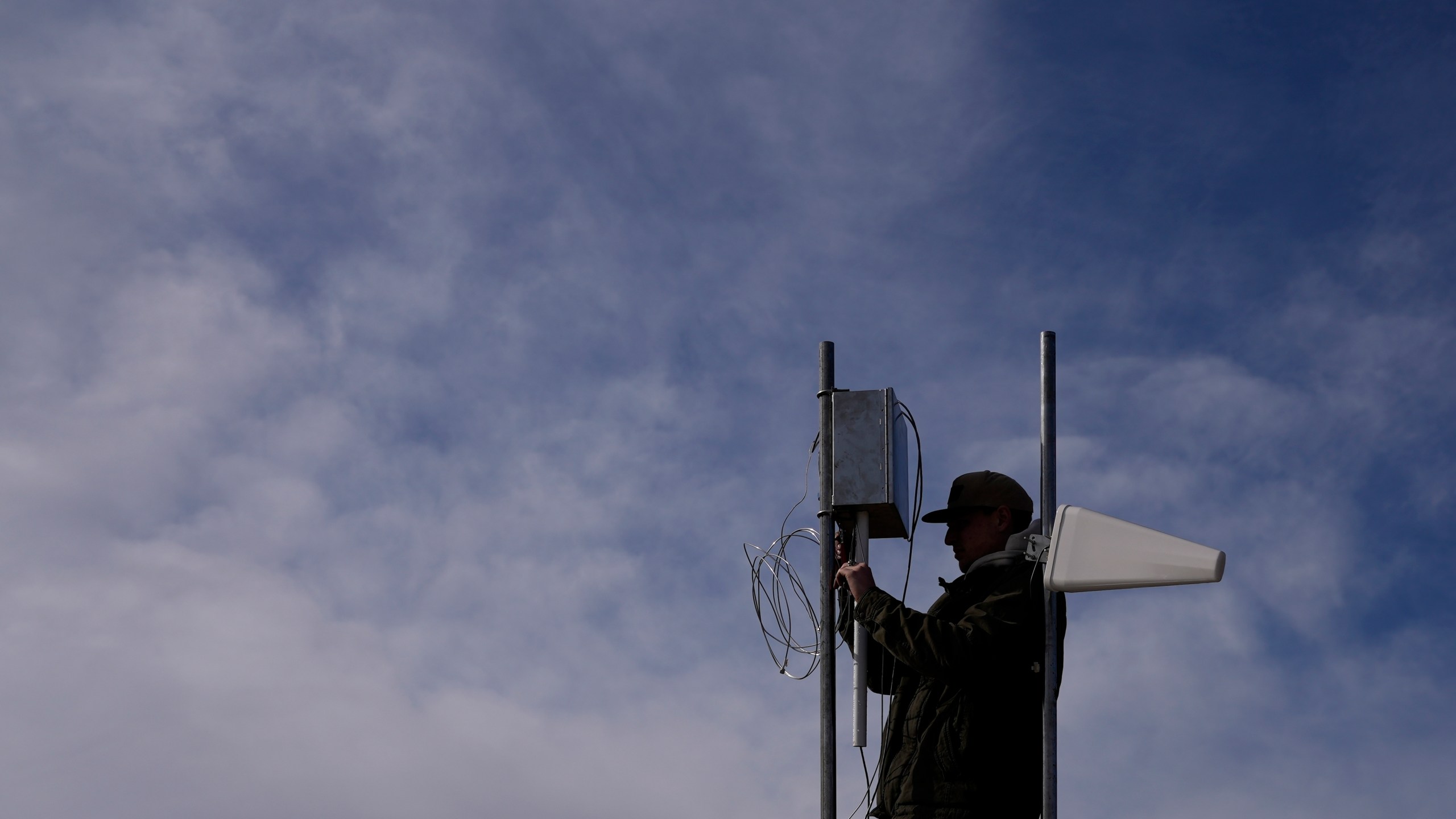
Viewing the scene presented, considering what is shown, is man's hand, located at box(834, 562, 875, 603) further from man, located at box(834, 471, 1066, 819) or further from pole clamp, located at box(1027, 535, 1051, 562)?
pole clamp, located at box(1027, 535, 1051, 562)

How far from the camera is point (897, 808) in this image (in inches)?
229

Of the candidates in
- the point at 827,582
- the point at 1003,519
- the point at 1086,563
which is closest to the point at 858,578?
the point at 827,582

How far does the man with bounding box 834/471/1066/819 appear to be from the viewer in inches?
224

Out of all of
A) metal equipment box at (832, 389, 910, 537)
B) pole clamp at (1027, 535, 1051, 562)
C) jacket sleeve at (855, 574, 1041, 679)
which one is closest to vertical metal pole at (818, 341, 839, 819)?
metal equipment box at (832, 389, 910, 537)

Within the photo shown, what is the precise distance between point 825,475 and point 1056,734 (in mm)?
1658

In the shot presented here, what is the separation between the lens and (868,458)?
652 cm

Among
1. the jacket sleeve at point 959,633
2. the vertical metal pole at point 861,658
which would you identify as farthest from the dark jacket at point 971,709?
the vertical metal pole at point 861,658

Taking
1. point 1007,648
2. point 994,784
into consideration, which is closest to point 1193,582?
point 1007,648

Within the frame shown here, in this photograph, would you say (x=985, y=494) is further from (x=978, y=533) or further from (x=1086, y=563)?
(x=1086, y=563)

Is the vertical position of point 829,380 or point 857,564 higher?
point 829,380

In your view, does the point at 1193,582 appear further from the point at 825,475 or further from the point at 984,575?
the point at 825,475

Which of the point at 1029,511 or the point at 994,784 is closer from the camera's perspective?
the point at 994,784

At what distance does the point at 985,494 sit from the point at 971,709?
43.1 inches

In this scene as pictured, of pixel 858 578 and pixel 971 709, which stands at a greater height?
pixel 858 578
